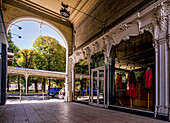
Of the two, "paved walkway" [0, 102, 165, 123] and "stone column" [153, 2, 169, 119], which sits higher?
"stone column" [153, 2, 169, 119]

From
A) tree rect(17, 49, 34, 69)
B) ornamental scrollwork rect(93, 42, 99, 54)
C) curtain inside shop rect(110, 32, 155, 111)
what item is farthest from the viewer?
tree rect(17, 49, 34, 69)

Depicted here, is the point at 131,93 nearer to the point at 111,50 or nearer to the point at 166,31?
the point at 111,50

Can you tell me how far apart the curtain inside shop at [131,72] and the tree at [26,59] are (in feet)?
71.5

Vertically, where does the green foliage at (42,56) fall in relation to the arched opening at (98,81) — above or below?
above

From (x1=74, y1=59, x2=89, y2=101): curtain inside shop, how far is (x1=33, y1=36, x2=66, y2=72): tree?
41.9ft

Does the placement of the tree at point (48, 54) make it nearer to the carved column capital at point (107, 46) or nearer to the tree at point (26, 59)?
the tree at point (26, 59)

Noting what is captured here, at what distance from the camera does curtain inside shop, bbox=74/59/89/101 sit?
9.66m

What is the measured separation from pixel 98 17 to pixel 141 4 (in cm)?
360

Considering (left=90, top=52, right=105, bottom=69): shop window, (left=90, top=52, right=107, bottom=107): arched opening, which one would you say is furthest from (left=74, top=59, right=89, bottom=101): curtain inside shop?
(left=90, top=52, right=105, bottom=69): shop window

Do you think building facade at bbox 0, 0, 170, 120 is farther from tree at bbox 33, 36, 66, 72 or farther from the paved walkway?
tree at bbox 33, 36, 66, 72

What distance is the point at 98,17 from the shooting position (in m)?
8.68

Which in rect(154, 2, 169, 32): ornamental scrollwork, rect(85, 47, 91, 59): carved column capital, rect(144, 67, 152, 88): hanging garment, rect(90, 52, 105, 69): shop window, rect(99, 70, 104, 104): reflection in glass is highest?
rect(154, 2, 169, 32): ornamental scrollwork

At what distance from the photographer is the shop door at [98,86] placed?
24.6 feet

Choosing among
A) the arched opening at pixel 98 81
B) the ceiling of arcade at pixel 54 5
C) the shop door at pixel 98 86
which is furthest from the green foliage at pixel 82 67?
the ceiling of arcade at pixel 54 5
